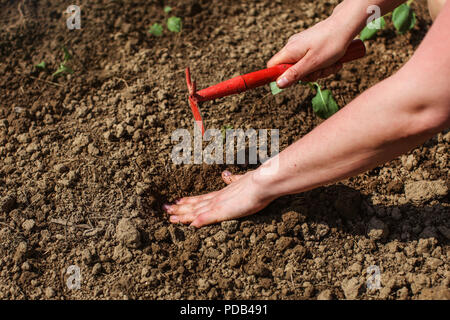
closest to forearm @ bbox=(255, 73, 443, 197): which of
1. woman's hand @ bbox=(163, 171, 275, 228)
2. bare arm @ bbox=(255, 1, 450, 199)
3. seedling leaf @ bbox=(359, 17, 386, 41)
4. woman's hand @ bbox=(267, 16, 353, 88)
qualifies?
bare arm @ bbox=(255, 1, 450, 199)

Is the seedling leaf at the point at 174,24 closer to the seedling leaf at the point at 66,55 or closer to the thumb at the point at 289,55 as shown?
the seedling leaf at the point at 66,55

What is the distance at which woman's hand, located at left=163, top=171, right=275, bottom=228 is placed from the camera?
1521 mm

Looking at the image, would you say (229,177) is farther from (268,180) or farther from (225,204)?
(268,180)

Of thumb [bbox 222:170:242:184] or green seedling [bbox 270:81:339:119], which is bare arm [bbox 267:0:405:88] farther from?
thumb [bbox 222:170:242:184]

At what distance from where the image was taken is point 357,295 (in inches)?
57.8

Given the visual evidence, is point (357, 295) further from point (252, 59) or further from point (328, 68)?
point (252, 59)

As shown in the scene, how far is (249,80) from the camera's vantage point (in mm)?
1458

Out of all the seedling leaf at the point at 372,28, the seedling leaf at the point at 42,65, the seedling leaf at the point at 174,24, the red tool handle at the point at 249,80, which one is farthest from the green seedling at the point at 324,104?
the seedling leaf at the point at 42,65

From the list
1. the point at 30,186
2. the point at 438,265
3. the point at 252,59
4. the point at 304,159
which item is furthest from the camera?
the point at 252,59
